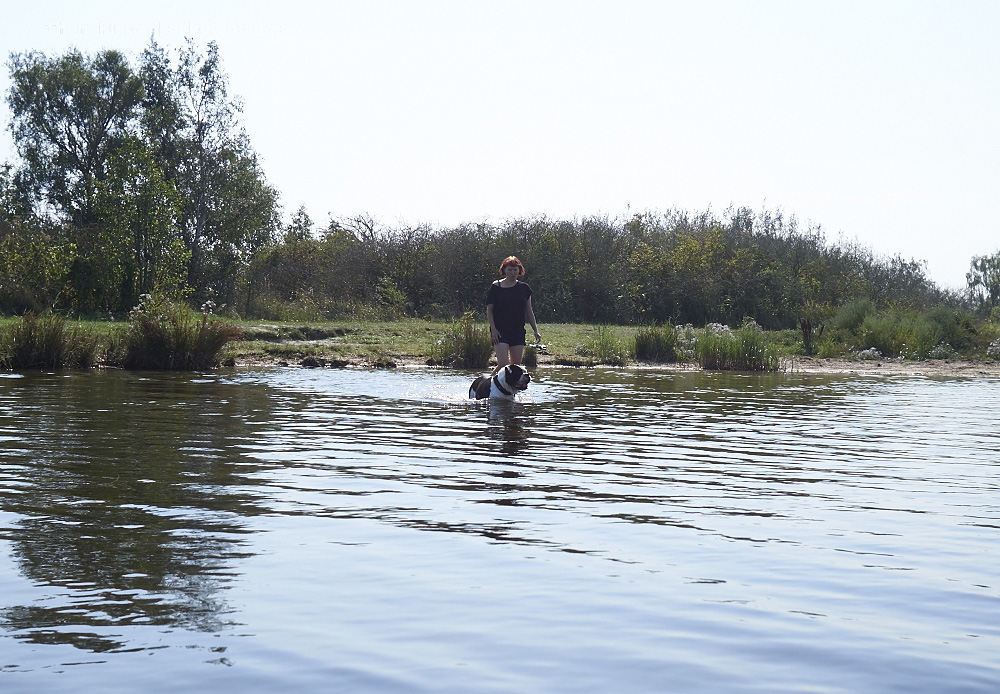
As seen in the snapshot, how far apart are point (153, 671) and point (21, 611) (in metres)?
0.96

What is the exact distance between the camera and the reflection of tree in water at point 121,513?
13.5ft

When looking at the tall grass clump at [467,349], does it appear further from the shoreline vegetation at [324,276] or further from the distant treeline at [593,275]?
the distant treeline at [593,275]

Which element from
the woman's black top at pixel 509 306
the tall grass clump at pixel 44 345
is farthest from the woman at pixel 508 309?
the tall grass clump at pixel 44 345

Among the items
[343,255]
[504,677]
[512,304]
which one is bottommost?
[504,677]

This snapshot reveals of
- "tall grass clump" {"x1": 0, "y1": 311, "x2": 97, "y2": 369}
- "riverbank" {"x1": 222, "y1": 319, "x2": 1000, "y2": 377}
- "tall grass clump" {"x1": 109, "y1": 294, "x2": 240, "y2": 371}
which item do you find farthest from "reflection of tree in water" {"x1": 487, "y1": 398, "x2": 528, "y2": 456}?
"tall grass clump" {"x1": 0, "y1": 311, "x2": 97, "y2": 369}

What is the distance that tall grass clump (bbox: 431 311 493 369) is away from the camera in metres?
21.0

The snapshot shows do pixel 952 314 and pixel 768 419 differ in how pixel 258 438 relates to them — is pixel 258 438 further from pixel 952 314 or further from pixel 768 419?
pixel 952 314

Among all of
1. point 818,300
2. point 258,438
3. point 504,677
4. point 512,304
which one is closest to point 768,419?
point 512,304

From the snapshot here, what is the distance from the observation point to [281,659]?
364cm

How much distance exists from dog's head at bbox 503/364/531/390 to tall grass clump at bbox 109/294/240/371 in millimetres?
7242

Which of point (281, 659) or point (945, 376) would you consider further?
point (945, 376)

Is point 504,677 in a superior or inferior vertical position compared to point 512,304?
inferior

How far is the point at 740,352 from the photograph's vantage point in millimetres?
22281

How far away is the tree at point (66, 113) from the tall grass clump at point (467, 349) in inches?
1088
